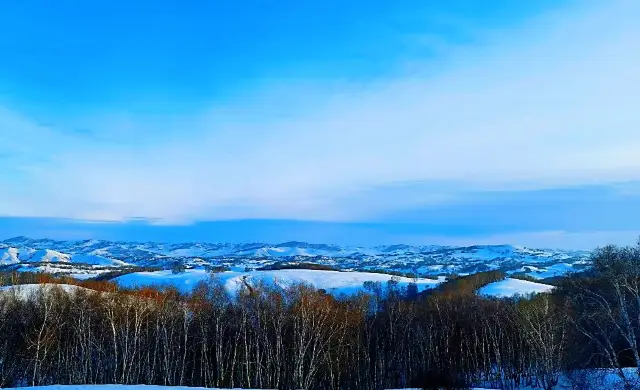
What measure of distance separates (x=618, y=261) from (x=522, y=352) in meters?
32.2

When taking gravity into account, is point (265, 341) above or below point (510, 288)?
A: above

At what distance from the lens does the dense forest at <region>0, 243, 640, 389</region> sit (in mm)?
50500

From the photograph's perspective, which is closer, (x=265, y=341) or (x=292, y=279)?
(x=265, y=341)

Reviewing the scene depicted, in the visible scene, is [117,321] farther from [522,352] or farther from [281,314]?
[522,352]

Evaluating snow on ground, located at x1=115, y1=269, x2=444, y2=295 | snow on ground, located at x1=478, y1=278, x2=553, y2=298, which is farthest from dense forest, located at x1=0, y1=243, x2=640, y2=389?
snow on ground, located at x1=115, y1=269, x2=444, y2=295

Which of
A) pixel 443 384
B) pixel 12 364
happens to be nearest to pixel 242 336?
pixel 12 364

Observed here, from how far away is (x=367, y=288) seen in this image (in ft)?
491

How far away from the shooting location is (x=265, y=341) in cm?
5153

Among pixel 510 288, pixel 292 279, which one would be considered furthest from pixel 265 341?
pixel 292 279

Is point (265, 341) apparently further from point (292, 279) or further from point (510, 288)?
point (292, 279)

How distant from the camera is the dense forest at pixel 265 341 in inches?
1988

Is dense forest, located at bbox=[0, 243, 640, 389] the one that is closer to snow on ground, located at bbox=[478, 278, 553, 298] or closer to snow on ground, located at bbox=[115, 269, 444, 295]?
snow on ground, located at bbox=[478, 278, 553, 298]

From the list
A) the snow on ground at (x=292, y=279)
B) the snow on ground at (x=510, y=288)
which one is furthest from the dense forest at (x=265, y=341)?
the snow on ground at (x=292, y=279)

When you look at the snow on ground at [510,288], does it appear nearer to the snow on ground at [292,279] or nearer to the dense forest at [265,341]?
the snow on ground at [292,279]
